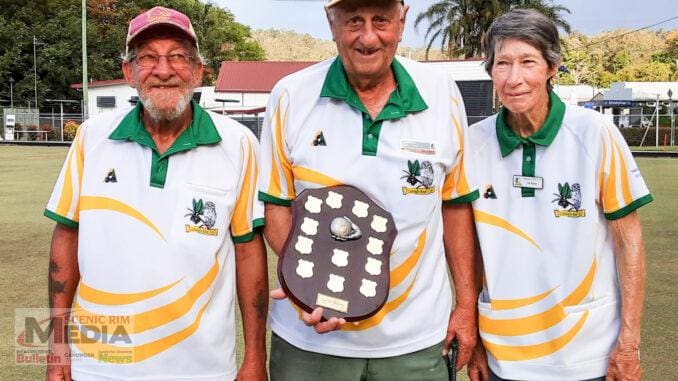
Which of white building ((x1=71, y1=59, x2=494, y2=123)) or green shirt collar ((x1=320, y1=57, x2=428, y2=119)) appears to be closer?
green shirt collar ((x1=320, y1=57, x2=428, y2=119))

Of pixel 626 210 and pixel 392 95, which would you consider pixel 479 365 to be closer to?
pixel 626 210

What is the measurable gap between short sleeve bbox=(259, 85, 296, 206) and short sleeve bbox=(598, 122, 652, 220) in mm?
1170

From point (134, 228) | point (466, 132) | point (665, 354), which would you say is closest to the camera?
point (134, 228)

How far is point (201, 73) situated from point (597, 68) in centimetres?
9919

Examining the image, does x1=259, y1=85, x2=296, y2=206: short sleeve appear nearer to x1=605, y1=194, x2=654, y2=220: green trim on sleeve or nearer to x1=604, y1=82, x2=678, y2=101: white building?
x1=605, y1=194, x2=654, y2=220: green trim on sleeve

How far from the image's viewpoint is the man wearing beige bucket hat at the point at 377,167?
8.85ft

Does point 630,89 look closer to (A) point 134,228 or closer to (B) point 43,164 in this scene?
(B) point 43,164

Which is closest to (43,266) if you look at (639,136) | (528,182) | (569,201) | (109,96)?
(528,182)

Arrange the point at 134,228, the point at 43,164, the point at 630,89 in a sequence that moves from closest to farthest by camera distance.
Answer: the point at 134,228, the point at 43,164, the point at 630,89

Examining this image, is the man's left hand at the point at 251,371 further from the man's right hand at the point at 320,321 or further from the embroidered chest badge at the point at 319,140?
the embroidered chest badge at the point at 319,140

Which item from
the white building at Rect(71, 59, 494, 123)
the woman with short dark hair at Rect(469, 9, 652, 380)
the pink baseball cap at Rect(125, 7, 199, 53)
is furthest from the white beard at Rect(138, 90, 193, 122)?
the white building at Rect(71, 59, 494, 123)

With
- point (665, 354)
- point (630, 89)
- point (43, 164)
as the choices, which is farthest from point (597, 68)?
point (665, 354)

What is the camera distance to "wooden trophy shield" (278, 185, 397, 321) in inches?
94.1

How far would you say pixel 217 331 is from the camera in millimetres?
2834
